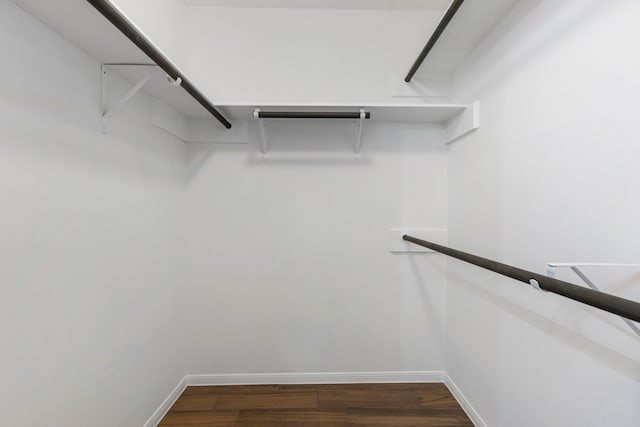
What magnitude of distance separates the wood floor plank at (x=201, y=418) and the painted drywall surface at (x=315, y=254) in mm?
286

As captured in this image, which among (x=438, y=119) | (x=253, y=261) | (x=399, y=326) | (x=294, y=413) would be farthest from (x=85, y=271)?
(x=438, y=119)

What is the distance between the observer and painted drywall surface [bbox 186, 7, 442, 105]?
6.38 ft

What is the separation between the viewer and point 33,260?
947 millimetres

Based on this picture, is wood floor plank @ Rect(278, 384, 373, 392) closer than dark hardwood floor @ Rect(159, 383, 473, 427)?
No

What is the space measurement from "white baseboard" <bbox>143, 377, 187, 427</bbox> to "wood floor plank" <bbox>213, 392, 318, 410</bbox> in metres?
0.27

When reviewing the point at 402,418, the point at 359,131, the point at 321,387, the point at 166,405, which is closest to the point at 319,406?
the point at 321,387

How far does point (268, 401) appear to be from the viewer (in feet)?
5.93

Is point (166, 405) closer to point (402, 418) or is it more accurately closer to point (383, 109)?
point (402, 418)

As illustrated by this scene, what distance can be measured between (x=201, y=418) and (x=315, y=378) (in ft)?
2.37

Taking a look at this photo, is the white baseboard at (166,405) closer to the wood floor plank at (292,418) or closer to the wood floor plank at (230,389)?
the wood floor plank at (230,389)

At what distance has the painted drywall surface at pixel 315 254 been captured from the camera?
1974 mm

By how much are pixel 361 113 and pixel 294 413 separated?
5.88ft

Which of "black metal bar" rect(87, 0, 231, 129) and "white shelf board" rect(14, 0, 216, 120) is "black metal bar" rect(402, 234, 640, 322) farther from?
"white shelf board" rect(14, 0, 216, 120)

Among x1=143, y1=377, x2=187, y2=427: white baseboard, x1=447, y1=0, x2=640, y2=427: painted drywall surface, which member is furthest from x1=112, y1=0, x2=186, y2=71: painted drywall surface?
x1=143, y1=377, x2=187, y2=427: white baseboard
